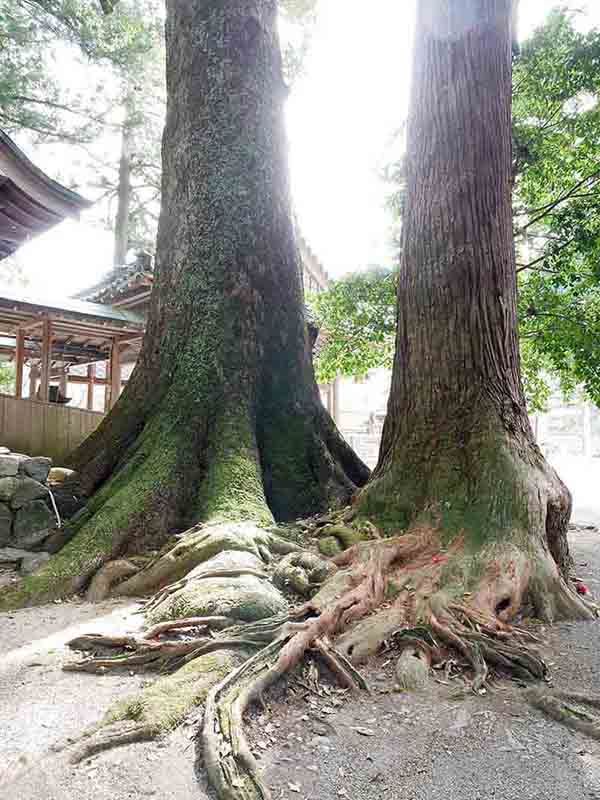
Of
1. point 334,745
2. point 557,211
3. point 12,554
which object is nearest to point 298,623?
point 334,745

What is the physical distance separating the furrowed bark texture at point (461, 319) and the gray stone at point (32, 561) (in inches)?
99.7

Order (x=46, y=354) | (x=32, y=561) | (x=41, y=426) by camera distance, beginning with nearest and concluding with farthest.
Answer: (x=32, y=561), (x=41, y=426), (x=46, y=354)

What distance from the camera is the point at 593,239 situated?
667 cm

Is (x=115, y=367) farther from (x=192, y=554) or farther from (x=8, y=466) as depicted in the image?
(x=192, y=554)

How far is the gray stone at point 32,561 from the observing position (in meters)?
4.29

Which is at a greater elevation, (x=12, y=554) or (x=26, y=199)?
(x=26, y=199)

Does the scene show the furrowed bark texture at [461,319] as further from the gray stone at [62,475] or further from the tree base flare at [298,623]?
the gray stone at [62,475]

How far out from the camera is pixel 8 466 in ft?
15.8

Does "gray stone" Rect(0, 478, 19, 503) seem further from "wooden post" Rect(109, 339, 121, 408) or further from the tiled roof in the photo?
"wooden post" Rect(109, 339, 121, 408)

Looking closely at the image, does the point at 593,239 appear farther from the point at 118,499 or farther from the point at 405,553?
the point at 118,499

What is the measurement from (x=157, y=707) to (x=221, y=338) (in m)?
3.48

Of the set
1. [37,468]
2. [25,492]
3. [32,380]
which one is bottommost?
[25,492]

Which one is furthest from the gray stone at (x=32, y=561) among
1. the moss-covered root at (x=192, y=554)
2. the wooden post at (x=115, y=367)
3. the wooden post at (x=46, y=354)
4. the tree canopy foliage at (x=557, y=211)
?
the wooden post at (x=115, y=367)

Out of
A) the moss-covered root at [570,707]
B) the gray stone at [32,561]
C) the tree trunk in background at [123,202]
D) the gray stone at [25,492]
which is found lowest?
the gray stone at [32,561]
